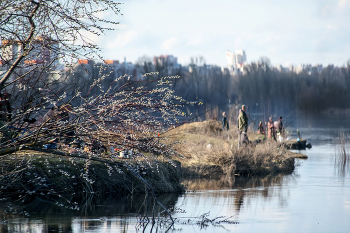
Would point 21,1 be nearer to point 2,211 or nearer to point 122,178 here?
point 2,211

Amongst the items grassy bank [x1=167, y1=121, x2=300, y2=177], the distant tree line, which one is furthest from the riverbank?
the distant tree line

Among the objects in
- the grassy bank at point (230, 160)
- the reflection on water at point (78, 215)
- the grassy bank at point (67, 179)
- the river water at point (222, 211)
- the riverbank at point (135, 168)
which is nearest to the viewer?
the reflection on water at point (78, 215)

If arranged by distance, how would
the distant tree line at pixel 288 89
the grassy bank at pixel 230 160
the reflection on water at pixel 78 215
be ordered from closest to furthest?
the reflection on water at pixel 78 215
the grassy bank at pixel 230 160
the distant tree line at pixel 288 89

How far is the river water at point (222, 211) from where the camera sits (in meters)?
8.91

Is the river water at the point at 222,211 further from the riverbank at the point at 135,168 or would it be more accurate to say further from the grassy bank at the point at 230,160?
the grassy bank at the point at 230,160

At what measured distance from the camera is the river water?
29.2 feet

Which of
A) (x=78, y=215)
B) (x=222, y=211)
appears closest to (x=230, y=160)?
(x=222, y=211)

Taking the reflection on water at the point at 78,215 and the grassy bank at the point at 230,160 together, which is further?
the grassy bank at the point at 230,160

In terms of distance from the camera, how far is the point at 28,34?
800 centimetres

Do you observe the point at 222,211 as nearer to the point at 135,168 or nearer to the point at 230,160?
the point at 135,168

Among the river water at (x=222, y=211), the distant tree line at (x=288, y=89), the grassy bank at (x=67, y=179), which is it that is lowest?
the river water at (x=222, y=211)

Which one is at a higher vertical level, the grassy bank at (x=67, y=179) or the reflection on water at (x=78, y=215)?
the grassy bank at (x=67, y=179)

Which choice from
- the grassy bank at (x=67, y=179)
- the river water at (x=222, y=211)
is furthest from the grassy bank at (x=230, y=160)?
the grassy bank at (x=67, y=179)

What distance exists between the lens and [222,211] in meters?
10.6
